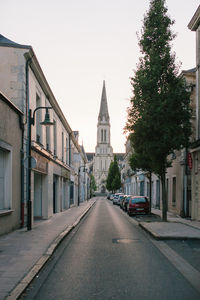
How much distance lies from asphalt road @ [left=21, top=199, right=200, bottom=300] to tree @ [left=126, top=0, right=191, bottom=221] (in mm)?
8750

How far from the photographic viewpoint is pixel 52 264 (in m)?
8.06

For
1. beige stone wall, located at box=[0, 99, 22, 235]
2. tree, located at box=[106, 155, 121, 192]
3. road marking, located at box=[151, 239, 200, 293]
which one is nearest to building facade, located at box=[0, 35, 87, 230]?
beige stone wall, located at box=[0, 99, 22, 235]

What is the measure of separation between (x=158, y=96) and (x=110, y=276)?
13.0 m

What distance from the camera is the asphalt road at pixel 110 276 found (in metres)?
5.71

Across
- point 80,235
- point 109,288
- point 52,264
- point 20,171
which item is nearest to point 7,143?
point 20,171

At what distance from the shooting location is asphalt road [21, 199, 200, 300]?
5.71 m

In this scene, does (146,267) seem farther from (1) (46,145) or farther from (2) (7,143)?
(1) (46,145)

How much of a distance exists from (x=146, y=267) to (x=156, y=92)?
12522 millimetres

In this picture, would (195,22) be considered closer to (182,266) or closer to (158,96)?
(158,96)

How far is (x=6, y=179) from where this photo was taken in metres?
13.0

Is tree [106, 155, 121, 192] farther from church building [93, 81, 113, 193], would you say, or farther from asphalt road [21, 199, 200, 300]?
asphalt road [21, 199, 200, 300]

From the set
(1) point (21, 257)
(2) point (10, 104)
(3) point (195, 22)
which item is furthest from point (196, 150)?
(1) point (21, 257)

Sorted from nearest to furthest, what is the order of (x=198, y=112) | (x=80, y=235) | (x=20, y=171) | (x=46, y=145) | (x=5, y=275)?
(x=5, y=275) < (x=80, y=235) < (x=20, y=171) < (x=198, y=112) < (x=46, y=145)

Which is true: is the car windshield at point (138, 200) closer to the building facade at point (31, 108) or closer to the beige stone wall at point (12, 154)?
the building facade at point (31, 108)
